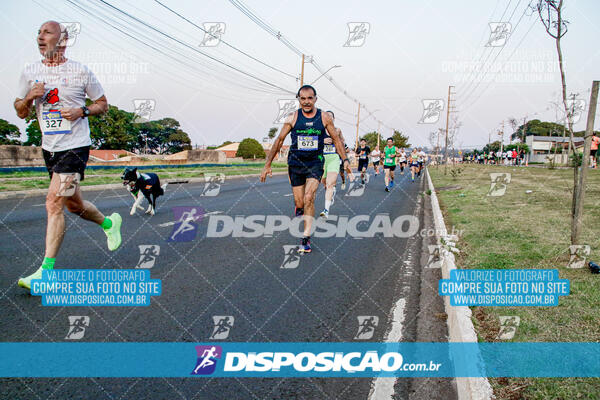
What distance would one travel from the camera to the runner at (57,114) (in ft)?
12.5

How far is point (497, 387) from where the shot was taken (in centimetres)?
241

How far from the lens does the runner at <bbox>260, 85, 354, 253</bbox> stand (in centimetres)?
586

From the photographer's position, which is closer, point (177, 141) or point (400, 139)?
point (177, 141)

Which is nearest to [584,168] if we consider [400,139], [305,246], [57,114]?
[305,246]

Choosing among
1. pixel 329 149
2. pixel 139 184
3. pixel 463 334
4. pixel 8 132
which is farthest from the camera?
pixel 8 132

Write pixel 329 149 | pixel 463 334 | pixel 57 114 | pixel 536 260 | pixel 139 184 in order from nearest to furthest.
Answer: pixel 463 334
pixel 57 114
pixel 536 260
pixel 139 184
pixel 329 149

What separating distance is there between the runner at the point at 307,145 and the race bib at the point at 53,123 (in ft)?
8.74

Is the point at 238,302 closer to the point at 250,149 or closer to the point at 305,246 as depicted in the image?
the point at 305,246

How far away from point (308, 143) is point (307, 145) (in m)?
Answer: 0.03

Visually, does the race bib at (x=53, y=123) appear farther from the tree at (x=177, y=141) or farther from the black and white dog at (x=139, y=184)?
the tree at (x=177, y=141)

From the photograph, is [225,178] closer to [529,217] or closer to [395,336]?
[529,217]

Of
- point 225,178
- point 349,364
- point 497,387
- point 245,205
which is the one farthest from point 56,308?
point 225,178

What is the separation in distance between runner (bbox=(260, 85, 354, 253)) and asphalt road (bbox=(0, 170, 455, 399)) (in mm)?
748

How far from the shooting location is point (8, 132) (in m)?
73.7
